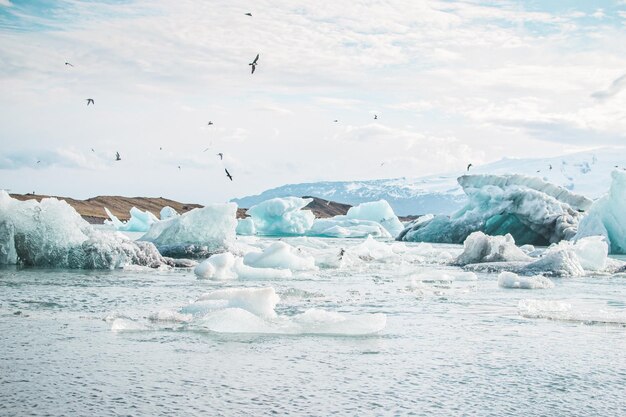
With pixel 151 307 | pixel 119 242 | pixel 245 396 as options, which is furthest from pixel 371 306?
pixel 119 242

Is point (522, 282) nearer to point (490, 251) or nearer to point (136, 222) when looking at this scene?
point (490, 251)

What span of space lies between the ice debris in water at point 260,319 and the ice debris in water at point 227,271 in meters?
7.01

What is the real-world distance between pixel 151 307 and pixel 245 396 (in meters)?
5.18

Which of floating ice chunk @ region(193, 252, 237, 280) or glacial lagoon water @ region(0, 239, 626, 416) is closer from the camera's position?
glacial lagoon water @ region(0, 239, 626, 416)

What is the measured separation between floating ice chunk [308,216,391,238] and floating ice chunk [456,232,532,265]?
99.8 ft

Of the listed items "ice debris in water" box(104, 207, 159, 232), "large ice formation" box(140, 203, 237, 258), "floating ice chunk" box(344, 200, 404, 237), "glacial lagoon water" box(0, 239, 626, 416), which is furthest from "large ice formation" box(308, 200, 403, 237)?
"glacial lagoon water" box(0, 239, 626, 416)

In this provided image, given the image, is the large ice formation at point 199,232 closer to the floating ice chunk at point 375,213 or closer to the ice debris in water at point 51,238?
the ice debris in water at point 51,238

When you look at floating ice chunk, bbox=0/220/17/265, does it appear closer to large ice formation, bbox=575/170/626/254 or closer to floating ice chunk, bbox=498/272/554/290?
Result: floating ice chunk, bbox=498/272/554/290

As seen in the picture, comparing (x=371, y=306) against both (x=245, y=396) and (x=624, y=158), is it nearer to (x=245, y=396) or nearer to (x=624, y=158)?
(x=245, y=396)

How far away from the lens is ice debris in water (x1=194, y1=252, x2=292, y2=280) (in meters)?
16.1

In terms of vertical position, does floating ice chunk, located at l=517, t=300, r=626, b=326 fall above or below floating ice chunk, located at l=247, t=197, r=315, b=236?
below

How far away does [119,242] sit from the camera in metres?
17.8

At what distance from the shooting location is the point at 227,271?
53.8 feet

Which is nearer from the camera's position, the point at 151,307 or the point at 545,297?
the point at 151,307
